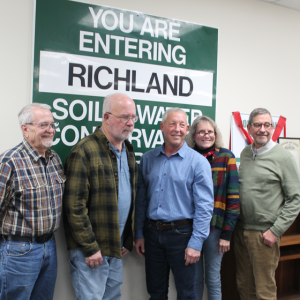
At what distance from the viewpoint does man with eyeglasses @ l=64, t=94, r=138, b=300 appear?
5.52 ft

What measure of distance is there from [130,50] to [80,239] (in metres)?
1.47

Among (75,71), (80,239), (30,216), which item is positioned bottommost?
(80,239)

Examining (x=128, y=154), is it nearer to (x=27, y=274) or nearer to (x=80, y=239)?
(x=80, y=239)

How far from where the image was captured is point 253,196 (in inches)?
83.8

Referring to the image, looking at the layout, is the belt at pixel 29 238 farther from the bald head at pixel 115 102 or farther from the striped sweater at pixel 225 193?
the striped sweater at pixel 225 193

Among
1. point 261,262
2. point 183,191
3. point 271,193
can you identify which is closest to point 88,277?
point 183,191

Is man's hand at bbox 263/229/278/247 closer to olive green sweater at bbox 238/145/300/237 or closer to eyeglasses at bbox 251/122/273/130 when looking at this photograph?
olive green sweater at bbox 238/145/300/237

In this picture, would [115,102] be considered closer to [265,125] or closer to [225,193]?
[225,193]

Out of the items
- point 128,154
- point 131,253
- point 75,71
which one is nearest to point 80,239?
point 128,154

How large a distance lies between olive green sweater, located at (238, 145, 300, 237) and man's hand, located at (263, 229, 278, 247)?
0.03 metres

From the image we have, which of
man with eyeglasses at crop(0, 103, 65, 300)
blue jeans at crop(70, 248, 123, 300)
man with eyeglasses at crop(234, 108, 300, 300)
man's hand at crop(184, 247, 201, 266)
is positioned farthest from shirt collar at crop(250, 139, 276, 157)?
man with eyeglasses at crop(0, 103, 65, 300)

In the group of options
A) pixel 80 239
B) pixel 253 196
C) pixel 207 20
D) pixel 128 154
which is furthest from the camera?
pixel 207 20

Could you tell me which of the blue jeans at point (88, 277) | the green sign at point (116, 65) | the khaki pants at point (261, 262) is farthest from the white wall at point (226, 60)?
the khaki pants at point (261, 262)

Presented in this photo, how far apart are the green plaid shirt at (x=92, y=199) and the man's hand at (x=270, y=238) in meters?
1.05
